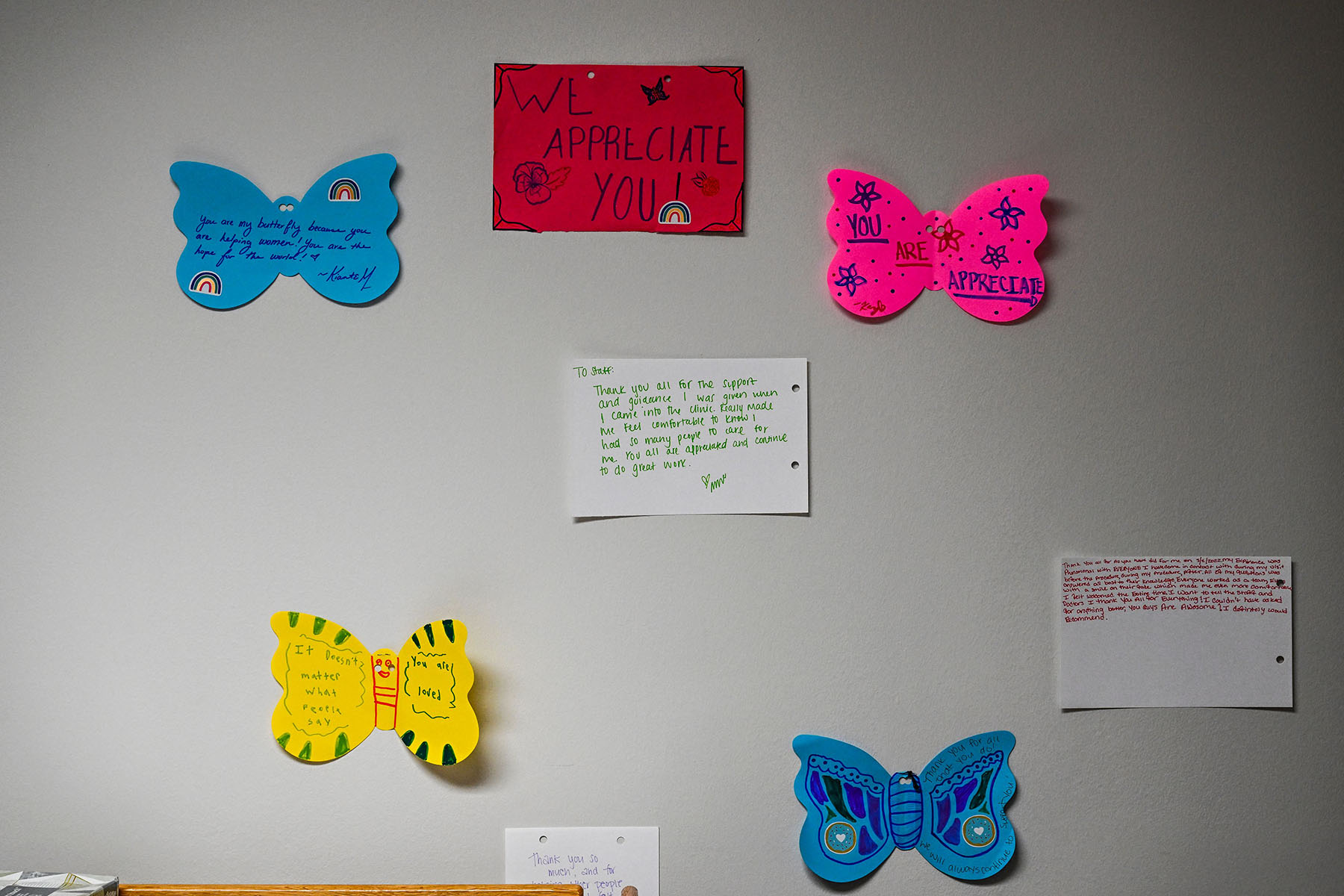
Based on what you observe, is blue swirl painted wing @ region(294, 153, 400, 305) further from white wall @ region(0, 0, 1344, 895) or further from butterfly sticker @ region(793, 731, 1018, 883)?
butterfly sticker @ region(793, 731, 1018, 883)

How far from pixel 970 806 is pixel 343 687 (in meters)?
0.84

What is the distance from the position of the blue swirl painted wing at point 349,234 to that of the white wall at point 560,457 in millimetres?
23

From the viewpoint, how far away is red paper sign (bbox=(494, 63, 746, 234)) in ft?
3.59

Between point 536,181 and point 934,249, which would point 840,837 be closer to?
point 934,249

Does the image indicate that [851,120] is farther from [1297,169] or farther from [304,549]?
[304,549]

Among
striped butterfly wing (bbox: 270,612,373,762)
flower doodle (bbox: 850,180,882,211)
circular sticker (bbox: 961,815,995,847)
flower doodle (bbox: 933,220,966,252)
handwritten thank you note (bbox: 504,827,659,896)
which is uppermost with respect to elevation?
flower doodle (bbox: 850,180,882,211)

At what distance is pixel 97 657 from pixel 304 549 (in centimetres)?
31

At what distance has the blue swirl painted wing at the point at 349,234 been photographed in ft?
3.57

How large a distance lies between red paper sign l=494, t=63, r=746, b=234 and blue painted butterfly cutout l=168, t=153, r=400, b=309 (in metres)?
0.16

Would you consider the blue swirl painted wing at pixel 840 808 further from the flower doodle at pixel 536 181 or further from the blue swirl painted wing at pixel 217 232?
the blue swirl painted wing at pixel 217 232

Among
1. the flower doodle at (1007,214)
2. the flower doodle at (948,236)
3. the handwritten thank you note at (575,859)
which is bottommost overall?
the handwritten thank you note at (575,859)

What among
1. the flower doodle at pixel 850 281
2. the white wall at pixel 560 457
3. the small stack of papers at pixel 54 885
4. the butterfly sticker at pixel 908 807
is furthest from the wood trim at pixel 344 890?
the flower doodle at pixel 850 281

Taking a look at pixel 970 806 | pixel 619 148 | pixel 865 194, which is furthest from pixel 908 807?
pixel 619 148

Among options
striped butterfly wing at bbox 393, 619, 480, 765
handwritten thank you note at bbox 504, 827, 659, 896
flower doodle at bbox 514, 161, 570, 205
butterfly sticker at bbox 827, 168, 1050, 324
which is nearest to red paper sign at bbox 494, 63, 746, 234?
flower doodle at bbox 514, 161, 570, 205
